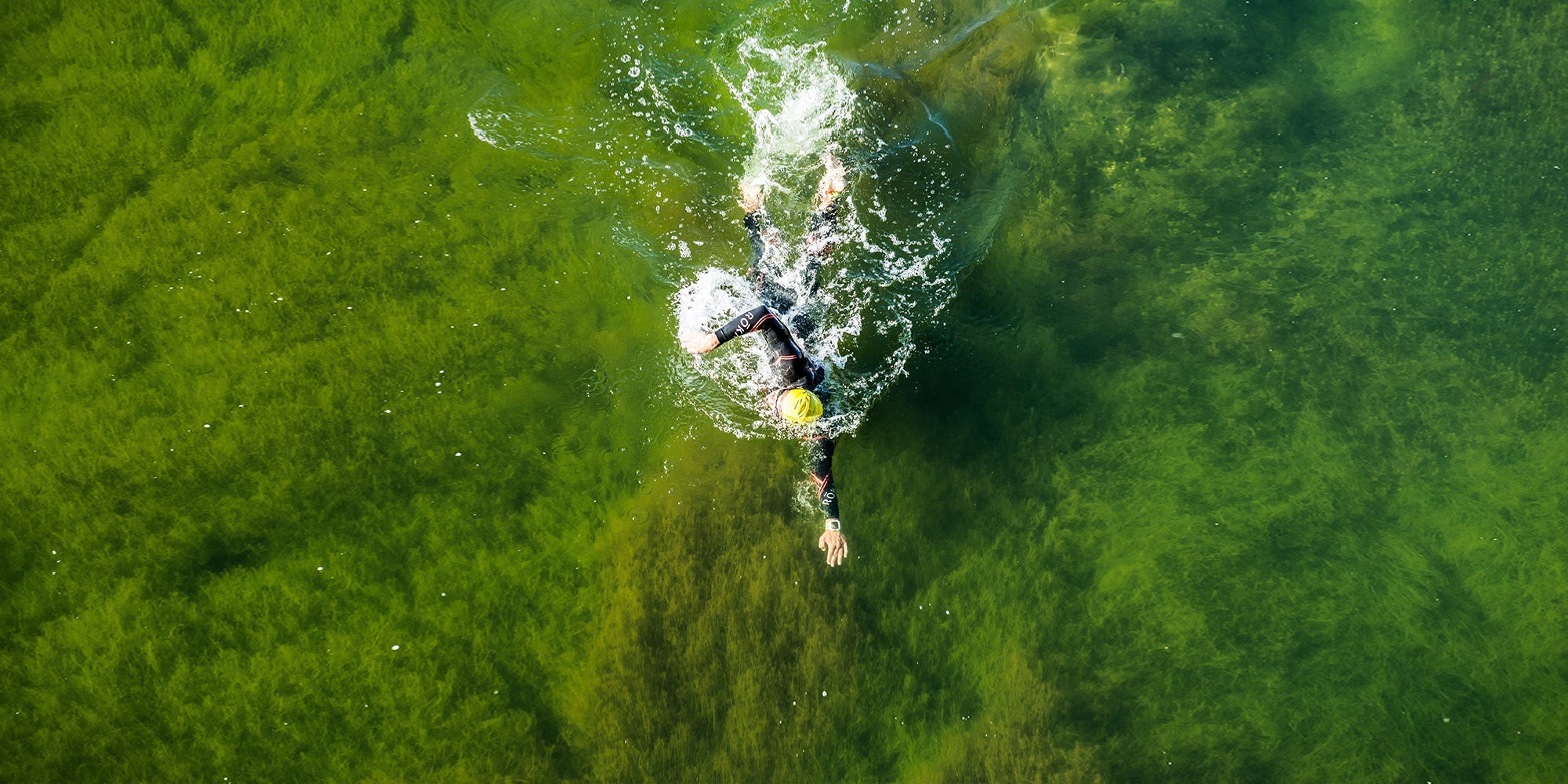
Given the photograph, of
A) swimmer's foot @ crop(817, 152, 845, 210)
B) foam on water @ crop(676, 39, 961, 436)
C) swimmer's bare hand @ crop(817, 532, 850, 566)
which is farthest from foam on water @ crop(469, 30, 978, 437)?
swimmer's bare hand @ crop(817, 532, 850, 566)

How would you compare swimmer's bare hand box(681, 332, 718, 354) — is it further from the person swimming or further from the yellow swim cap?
the yellow swim cap

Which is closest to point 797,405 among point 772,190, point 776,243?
point 776,243

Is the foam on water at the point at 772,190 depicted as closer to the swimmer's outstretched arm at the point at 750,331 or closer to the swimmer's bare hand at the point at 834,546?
the swimmer's outstretched arm at the point at 750,331

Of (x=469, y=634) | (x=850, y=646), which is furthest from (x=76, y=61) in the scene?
(x=850, y=646)

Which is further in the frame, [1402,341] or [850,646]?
[1402,341]

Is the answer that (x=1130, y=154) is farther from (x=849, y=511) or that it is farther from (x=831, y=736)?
(x=831, y=736)

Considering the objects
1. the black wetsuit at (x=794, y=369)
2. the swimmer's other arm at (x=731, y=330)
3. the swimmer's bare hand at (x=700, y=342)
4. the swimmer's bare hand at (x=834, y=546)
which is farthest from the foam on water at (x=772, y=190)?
the swimmer's bare hand at (x=700, y=342)
